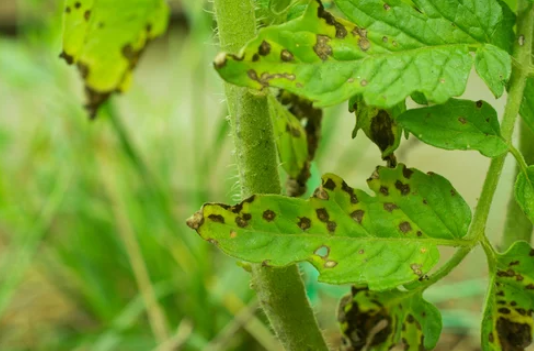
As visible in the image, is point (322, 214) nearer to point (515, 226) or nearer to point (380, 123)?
point (380, 123)

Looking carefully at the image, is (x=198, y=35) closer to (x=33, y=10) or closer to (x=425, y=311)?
(x=33, y=10)

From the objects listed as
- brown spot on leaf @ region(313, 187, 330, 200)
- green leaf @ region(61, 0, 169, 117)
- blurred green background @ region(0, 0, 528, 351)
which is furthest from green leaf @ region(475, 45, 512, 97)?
blurred green background @ region(0, 0, 528, 351)

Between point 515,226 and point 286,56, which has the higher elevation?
point 286,56

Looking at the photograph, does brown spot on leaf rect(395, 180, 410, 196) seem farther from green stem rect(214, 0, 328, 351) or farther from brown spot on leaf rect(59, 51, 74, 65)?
brown spot on leaf rect(59, 51, 74, 65)

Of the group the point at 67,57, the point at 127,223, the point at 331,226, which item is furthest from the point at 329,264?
the point at 127,223

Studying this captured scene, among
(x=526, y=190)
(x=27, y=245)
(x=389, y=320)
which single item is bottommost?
(x=27, y=245)

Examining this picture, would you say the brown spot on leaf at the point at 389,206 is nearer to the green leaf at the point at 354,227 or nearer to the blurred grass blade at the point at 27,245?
the green leaf at the point at 354,227
